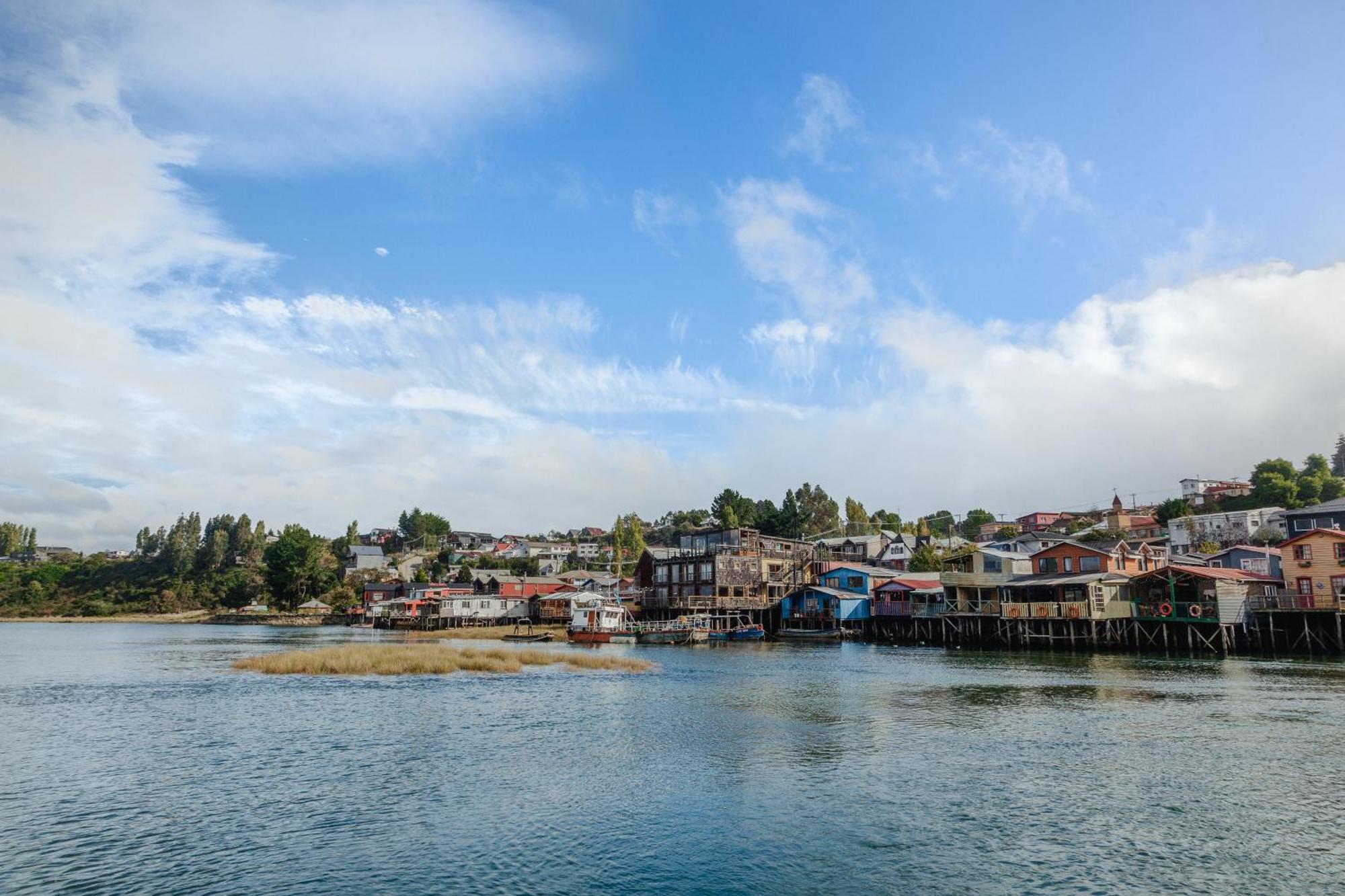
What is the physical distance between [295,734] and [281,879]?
1599cm

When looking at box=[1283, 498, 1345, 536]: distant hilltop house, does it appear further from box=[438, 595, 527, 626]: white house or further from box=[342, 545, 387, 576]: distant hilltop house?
box=[342, 545, 387, 576]: distant hilltop house

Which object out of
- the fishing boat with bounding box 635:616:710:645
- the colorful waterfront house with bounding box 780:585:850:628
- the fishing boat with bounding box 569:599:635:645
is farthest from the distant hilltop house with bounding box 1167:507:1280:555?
the fishing boat with bounding box 569:599:635:645

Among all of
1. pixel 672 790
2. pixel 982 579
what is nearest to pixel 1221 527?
pixel 982 579

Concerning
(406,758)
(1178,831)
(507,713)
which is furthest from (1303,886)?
(507,713)

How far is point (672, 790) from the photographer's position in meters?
22.9

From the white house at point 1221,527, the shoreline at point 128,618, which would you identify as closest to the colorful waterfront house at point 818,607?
the white house at point 1221,527

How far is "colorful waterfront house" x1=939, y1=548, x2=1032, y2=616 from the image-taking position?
7969cm

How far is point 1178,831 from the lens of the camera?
1902 cm

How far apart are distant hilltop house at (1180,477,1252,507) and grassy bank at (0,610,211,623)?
186317mm

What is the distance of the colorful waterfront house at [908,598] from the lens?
83606 millimetres

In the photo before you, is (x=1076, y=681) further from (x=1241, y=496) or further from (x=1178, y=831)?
(x=1241, y=496)

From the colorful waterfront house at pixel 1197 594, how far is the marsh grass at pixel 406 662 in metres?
44.5

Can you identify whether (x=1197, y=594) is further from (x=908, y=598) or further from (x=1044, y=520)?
(x=1044, y=520)

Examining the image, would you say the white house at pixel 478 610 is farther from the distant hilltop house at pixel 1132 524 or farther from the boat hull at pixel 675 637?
the distant hilltop house at pixel 1132 524
